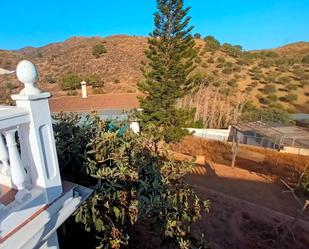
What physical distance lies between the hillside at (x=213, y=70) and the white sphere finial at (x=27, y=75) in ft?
53.1

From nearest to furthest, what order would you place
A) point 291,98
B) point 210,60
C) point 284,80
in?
1. point 291,98
2. point 284,80
3. point 210,60

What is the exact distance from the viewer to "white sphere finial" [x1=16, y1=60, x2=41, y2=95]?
1335 millimetres

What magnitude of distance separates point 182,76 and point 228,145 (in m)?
3.97

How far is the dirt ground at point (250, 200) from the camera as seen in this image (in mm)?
4172

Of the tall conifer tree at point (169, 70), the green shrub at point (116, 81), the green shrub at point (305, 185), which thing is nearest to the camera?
the green shrub at point (305, 185)

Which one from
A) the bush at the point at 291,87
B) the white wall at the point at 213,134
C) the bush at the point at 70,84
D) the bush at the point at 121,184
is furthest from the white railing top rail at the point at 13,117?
the bush at the point at 291,87

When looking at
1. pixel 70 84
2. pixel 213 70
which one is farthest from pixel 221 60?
pixel 70 84

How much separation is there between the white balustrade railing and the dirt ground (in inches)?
131

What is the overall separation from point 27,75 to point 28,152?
1.57 feet

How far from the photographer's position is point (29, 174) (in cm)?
153

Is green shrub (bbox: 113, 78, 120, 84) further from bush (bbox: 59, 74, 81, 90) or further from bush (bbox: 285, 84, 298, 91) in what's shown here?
bush (bbox: 285, 84, 298, 91)

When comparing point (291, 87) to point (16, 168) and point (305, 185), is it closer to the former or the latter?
point (305, 185)

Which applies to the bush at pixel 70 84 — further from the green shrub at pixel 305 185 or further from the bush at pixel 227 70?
the green shrub at pixel 305 185

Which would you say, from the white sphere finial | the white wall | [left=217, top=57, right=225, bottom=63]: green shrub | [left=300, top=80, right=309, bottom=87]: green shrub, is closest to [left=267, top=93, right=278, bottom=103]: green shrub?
[left=300, top=80, right=309, bottom=87]: green shrub
